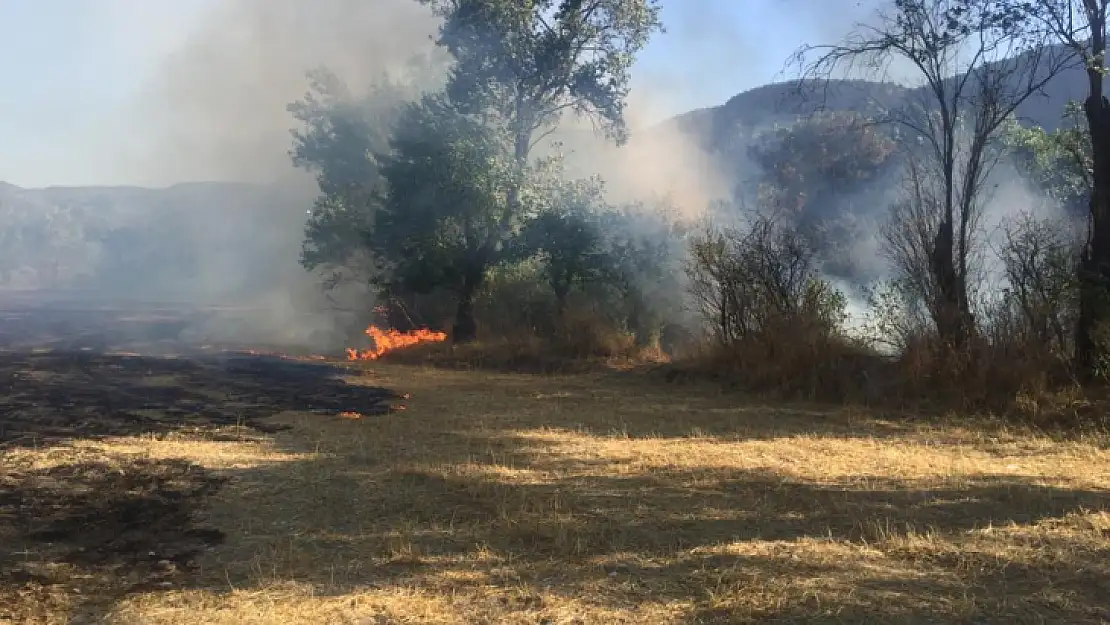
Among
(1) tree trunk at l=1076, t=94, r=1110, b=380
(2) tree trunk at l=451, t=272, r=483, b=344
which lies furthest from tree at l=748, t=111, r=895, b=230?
(1) tree trunk at l=1076, t=94, r=1110, b=380

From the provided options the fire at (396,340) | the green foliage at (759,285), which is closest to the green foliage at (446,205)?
the fire at (396,340)

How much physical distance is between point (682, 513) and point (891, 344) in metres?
6.78

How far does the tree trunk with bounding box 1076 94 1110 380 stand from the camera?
26.5ft

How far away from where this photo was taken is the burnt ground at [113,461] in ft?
11.6

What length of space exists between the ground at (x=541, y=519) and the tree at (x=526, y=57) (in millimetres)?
10115

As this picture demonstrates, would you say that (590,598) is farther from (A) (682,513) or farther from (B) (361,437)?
(B) (361,437)

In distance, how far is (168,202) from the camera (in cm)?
9606

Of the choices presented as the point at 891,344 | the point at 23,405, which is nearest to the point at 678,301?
the point at 891,344

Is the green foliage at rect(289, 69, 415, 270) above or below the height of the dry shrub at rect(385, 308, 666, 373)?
above

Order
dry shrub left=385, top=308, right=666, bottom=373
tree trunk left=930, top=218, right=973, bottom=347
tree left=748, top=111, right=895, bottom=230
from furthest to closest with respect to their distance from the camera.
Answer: tree left=748, top=111, right=895, bottom=230, dry shrub left=385, top=308, right=666, bottom=373, tree trunk left=930, top=218, right=973, bottom=347

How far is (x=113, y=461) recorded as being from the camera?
5.62 meters

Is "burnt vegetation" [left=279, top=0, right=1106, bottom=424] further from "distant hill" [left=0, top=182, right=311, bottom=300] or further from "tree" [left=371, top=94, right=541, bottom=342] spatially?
"distant hill" [left=0, top=182, right=311, bottom=300]

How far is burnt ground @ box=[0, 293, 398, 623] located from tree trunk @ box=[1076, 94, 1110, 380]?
7.64m

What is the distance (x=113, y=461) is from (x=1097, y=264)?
9533 mm
